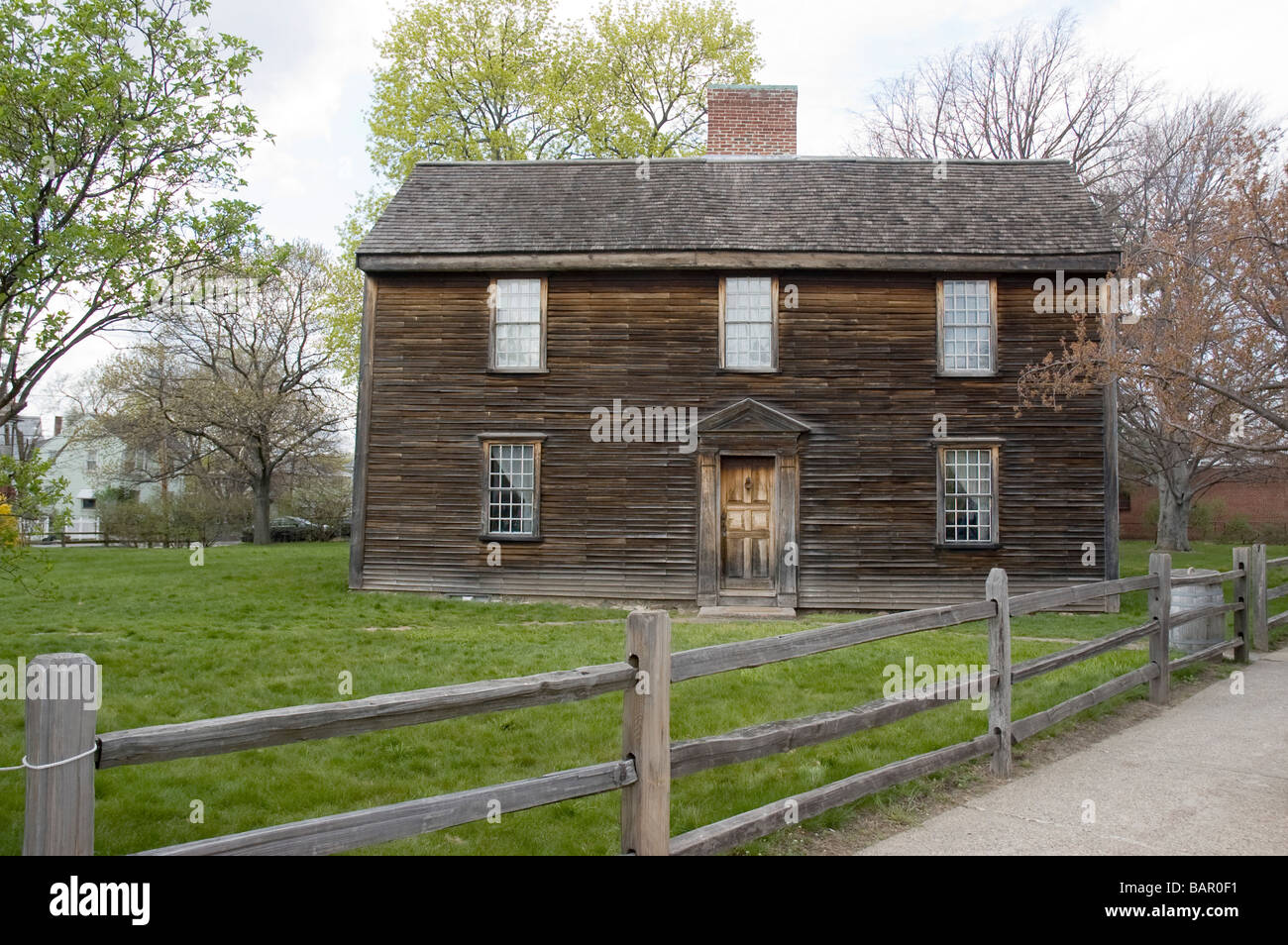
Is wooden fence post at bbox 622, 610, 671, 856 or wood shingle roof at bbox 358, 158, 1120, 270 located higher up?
wood shingle roof at bbox 358, 158, 1120, 270

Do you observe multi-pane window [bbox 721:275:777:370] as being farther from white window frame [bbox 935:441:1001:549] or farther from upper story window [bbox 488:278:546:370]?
white window frame [bbox 935:441:1001:549]

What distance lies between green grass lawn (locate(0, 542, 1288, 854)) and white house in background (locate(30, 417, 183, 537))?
23.8 metres

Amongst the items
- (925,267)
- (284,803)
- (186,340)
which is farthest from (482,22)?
(284,803)

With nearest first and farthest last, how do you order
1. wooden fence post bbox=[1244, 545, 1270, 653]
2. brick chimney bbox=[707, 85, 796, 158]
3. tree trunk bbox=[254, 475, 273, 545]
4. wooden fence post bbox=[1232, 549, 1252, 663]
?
wooden fence post bbox=[1232, 549, 1252, 663]
wooden fence post bbox=[1244, 545, 1270, 653]
brick chimney bbox=[707, 85, 796, 158]
tree trunk bbox=[254, 475, 273, 545]

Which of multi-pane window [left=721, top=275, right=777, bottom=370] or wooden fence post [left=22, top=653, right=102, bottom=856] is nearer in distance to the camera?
wooden fence post [left=22, top=653, right=102, bottom=856]

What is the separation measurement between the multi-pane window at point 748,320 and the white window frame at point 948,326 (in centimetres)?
282

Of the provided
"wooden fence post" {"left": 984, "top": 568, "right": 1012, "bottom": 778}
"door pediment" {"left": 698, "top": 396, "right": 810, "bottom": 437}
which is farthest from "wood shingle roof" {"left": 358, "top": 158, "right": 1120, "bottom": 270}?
"wooden fence post" {"left": 984, "top": 568, "right": 1012, "bottom": 778}

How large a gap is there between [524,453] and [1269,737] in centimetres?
1195

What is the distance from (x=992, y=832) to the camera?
5195 millimetres

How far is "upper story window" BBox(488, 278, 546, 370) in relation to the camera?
16984 mm

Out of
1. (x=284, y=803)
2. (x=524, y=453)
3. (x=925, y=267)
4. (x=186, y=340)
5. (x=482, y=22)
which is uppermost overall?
(x=482, y=22)

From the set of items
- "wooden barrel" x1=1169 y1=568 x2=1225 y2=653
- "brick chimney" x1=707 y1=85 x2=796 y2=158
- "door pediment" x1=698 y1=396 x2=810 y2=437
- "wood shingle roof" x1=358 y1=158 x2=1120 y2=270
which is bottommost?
"wooden barrel" x1=1169 y1=568 x2=1225 y2=653

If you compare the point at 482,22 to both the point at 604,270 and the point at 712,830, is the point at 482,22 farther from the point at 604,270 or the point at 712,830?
the point at 712,830

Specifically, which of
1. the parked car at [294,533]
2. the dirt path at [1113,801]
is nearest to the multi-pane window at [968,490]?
the dirt path at [1113,801]
